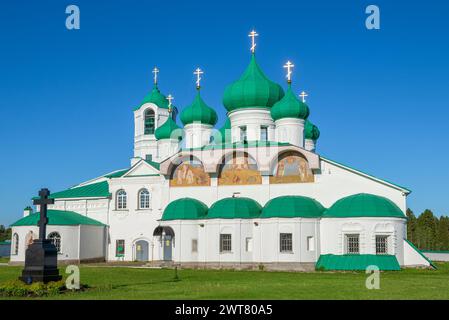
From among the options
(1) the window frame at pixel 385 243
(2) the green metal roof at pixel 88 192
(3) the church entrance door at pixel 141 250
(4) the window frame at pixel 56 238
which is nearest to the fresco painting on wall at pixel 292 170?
(1) the window frame at pixel 385 243

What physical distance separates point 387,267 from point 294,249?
4700mm

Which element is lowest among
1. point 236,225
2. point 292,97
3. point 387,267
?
point 387,267

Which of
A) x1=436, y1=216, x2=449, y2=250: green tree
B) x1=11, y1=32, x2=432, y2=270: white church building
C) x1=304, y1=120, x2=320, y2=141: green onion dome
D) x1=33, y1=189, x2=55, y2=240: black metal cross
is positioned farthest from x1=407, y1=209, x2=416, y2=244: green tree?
x1=33, y1=189, x2=55, y2=240: black metal cross

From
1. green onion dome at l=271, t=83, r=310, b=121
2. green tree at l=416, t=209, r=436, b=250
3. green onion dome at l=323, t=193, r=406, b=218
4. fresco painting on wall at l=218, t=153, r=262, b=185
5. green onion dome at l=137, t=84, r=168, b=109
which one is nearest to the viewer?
green onion dome at l=323, t=193, r=406, b=218

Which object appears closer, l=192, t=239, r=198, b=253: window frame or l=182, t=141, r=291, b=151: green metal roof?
l=192, t=239, r=198, b=253: window frame

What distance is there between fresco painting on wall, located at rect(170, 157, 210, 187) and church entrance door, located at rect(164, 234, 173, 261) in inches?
127

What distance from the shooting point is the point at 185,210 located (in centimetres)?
3216

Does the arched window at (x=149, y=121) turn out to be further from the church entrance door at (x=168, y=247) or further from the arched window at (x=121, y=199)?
the church entrance door at (x=168, y=247)

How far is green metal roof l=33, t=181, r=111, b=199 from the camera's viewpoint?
38.0 meters

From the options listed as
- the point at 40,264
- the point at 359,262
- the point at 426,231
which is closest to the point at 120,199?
the point at 359,262

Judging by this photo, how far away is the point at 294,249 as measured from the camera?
29.5 meters

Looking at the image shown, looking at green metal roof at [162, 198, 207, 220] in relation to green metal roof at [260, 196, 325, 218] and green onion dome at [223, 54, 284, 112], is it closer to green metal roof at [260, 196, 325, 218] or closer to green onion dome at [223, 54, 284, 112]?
green metal roof at [260, 196, 325, 218]

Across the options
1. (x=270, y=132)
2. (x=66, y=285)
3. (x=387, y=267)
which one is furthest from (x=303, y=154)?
(x=66, y=285)
